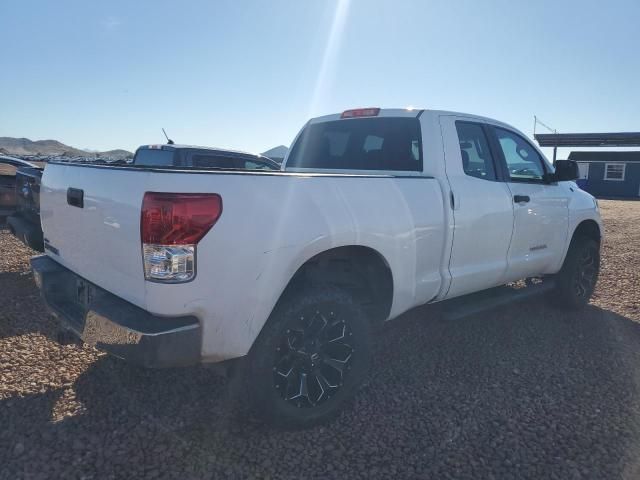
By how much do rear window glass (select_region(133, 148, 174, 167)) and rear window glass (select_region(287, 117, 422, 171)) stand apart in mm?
3563

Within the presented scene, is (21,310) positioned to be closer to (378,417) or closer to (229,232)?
(229,232)

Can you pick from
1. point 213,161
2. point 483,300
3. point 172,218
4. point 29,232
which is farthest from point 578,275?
point 213,161

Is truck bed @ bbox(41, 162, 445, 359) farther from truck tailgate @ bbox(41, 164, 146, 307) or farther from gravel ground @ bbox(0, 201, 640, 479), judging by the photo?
gravel ground @ bbox(0, 201, 640, 479)

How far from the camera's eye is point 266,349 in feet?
8.59

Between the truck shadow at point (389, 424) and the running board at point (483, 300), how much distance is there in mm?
408

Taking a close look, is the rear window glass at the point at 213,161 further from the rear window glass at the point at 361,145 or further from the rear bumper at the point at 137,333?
the rear bumper at the point at 137,333

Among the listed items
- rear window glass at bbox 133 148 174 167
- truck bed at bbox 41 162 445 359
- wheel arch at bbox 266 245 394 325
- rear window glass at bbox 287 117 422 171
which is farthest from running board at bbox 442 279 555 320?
rear window glass at bbox 133 148 174 167

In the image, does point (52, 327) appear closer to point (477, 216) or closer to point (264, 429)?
point (264, 429)

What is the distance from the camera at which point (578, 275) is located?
537cm

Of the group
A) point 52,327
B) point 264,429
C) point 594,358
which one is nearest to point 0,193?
point 52,327

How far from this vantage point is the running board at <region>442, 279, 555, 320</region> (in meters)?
3.86

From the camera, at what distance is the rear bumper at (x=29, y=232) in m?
4.30

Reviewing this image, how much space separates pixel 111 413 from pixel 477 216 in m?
2.86

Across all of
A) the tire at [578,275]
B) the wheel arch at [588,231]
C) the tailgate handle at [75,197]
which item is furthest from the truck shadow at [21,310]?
the wheel arch at [588,231]
